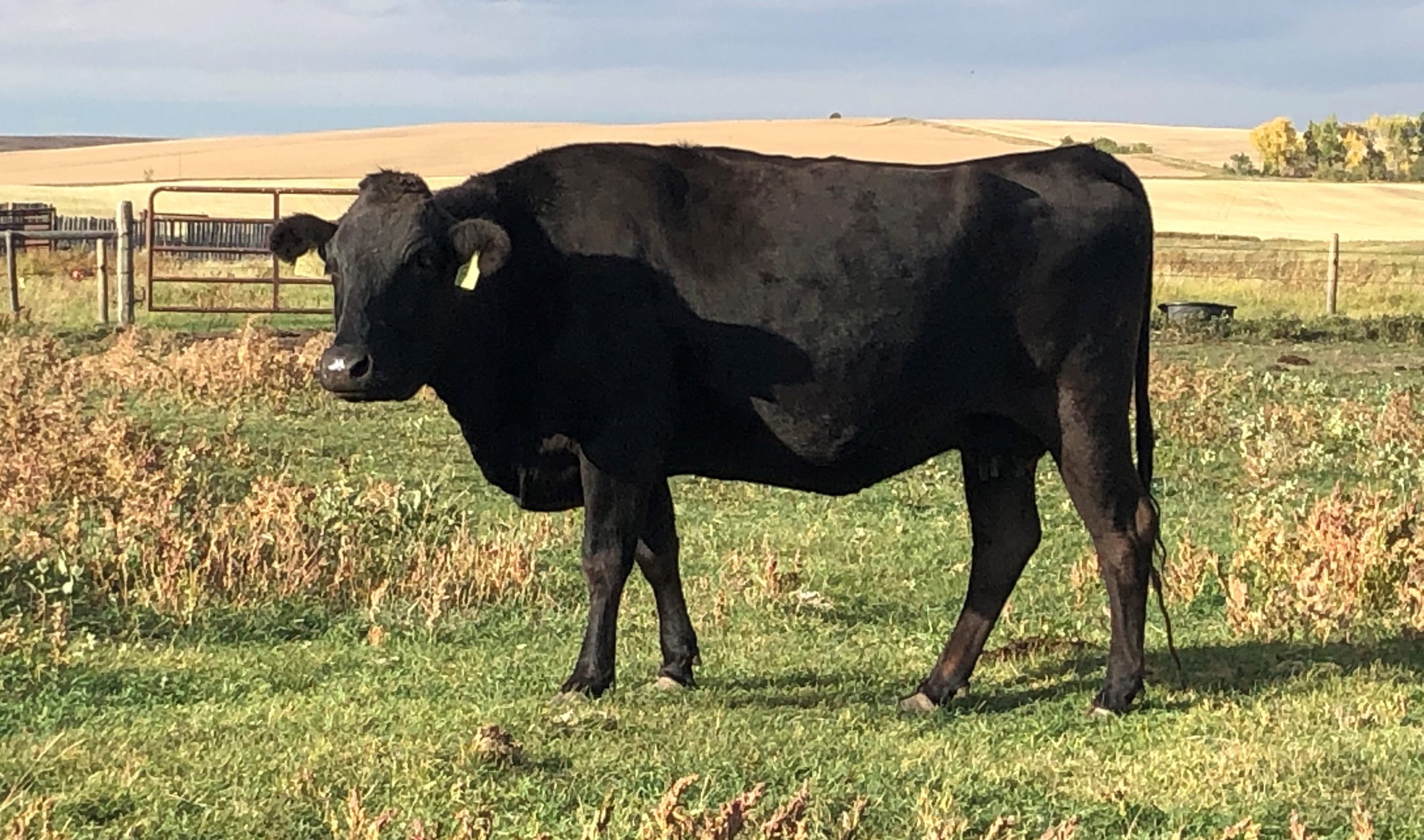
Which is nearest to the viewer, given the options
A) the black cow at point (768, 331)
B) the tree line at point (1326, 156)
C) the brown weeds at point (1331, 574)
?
the black cow at point (768, 331)

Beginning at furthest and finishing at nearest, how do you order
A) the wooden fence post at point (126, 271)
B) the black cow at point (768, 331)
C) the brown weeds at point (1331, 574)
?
the wooden fence post at point (126, 271)
the brown weeds at point (1331, 574)
the black cow at point (768, 331)

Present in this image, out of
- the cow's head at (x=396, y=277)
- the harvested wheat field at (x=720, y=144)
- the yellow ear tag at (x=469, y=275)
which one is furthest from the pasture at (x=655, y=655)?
the harvested wheat field at (x=720, y=144)

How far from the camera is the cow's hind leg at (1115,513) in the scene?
21.0ft

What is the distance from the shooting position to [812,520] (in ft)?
33.1

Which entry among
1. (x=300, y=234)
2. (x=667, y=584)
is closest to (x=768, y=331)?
(x=667, y=584)

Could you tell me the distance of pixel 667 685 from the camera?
645 centimetres

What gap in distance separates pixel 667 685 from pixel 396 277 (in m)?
1.86

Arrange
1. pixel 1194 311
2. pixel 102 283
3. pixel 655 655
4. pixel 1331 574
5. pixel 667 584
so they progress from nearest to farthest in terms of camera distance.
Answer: pixel 667 584 → pixel 655 655 → pixel 1331 574 → pixel 102 283 → pixel 1194 311

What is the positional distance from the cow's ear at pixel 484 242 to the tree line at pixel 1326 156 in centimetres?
8966

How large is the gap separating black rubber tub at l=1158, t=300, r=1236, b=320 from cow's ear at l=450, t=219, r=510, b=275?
18520 mm

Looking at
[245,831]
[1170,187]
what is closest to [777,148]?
[1170,187]

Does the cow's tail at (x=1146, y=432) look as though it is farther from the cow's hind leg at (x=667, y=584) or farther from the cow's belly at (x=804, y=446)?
the cow's hind leg at (x=667, y=584)

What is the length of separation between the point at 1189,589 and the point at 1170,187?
192ft

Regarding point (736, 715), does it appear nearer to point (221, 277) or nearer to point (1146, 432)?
point (1146, 432)
